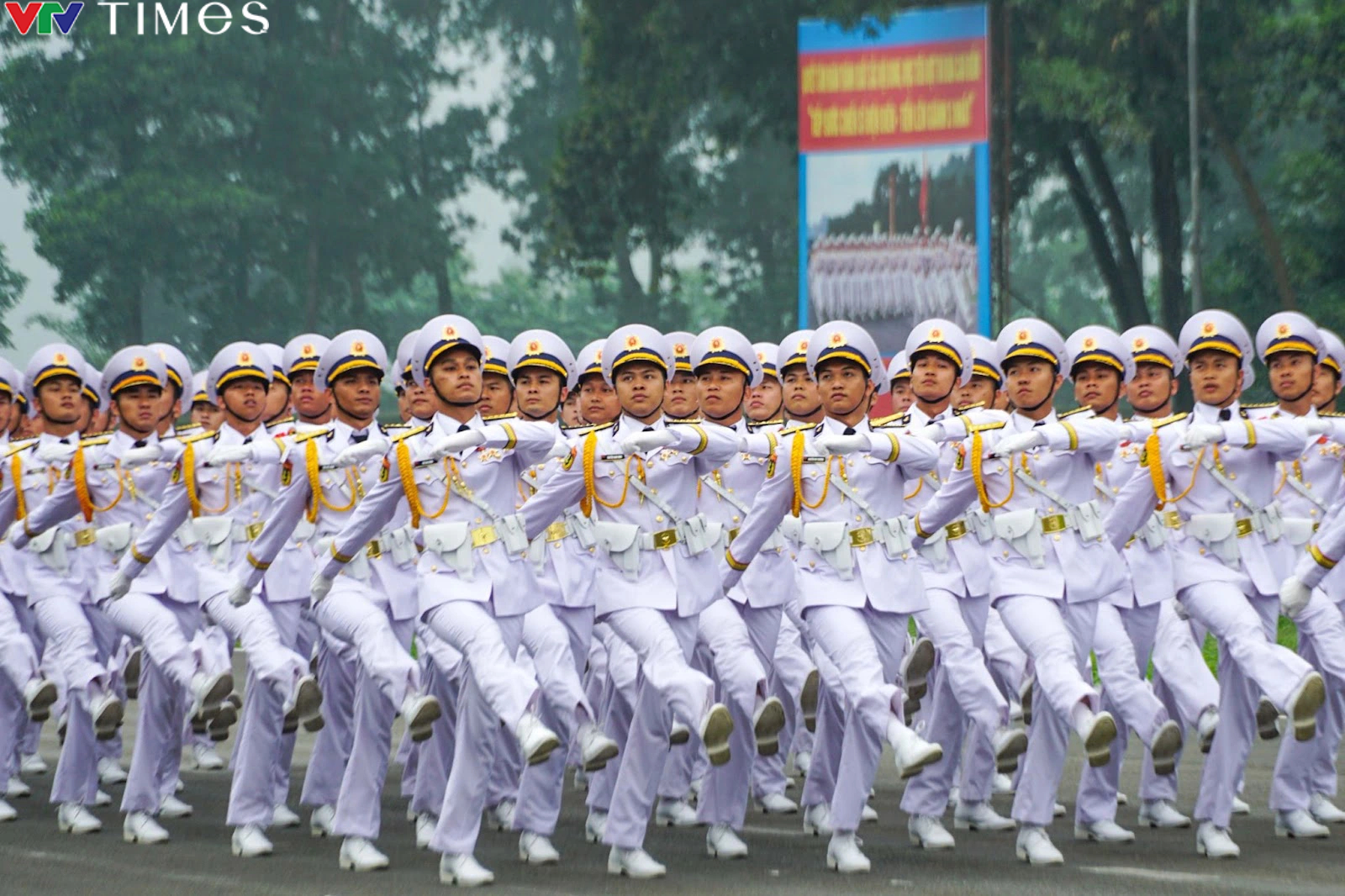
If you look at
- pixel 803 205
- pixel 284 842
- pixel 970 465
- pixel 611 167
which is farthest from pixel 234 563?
pixel 611 167

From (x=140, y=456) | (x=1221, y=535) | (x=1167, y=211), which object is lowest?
(x=1221, y=535)

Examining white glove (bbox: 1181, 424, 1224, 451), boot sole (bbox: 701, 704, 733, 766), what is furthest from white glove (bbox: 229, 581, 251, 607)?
white glove (bbox: 1181, 424, 1224, 451)

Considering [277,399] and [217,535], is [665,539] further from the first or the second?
[277,399]

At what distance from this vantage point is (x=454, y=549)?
9672 mm

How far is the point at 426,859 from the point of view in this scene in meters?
10.4

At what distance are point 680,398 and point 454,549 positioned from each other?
2.02 m

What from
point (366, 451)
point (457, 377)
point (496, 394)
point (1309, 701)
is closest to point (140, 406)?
point (496, 394)

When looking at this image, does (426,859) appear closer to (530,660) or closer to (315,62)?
(530,660)

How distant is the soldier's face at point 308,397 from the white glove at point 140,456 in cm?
98

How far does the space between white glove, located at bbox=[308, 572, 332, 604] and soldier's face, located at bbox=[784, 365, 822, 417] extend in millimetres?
2660

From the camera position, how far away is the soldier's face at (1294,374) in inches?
435

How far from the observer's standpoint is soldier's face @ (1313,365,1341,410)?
11703 mm

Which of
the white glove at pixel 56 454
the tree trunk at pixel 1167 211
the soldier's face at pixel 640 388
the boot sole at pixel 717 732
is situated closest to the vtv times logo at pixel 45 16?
the tree trunk at pixel 1167 211

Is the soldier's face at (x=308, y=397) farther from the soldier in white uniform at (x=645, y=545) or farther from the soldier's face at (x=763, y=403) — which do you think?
the soldier in white uniform at (x=645, y=545)
